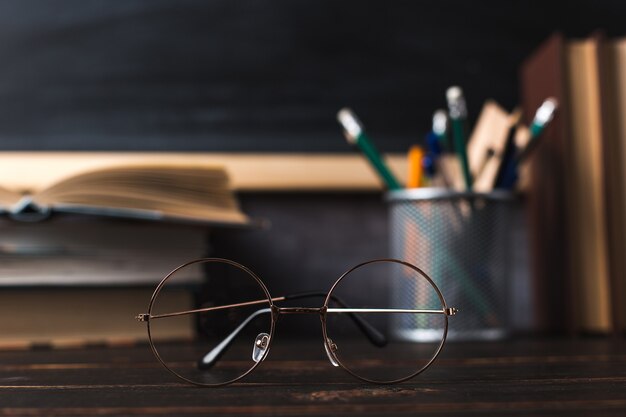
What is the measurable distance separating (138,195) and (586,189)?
0.53 metres

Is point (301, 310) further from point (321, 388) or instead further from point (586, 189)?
point (586, 189)

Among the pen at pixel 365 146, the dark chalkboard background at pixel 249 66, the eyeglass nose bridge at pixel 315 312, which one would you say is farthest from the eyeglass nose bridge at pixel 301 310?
the dark chalkboard background at pixel 249 66

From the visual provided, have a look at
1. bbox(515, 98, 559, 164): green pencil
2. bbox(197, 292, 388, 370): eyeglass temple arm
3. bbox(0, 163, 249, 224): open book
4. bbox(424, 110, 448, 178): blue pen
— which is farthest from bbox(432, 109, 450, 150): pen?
bbox(197, 292, 388, 370): eyeglass temple arm

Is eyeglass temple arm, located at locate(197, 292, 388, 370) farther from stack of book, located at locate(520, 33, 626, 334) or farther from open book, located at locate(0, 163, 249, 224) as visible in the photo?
stack of book, located at locate(520, 33, 626, 334)

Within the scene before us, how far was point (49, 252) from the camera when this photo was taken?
80 centimetres

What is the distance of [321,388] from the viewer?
1.61 ft

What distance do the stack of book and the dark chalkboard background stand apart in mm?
161

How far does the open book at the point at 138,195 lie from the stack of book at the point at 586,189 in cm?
39

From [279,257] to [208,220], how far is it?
0.26 meters

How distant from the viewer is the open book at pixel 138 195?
29.8 inches

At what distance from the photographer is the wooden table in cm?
40

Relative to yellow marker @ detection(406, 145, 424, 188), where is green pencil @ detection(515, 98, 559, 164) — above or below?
above

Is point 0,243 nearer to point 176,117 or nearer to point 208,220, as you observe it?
point 208,220

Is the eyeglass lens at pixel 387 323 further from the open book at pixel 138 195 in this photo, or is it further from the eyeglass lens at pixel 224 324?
the open book at pixel 138 195
